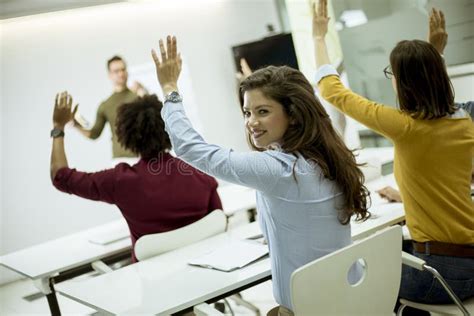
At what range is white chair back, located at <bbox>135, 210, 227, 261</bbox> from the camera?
229 cm

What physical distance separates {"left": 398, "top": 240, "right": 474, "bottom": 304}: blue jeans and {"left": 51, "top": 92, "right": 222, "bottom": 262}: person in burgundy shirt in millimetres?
1016

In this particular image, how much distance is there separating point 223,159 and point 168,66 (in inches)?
15.5

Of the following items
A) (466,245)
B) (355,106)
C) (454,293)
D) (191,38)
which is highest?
(191,38)

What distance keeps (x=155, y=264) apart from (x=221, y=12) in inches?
152

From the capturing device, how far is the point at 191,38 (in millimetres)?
5449

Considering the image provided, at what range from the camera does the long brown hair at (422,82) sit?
1.97 meters

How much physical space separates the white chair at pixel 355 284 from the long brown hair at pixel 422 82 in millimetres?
564

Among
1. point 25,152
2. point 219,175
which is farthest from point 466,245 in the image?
point 25,152

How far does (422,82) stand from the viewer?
1.99m

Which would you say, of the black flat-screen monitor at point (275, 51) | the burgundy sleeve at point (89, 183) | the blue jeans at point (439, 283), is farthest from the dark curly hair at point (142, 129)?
the black flat-screen monitor at point (275, 51)

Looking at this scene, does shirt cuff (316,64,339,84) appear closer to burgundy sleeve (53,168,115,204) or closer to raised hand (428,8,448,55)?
raised hand (428,8,448,55)

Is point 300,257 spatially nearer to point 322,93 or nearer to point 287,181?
point 287,181

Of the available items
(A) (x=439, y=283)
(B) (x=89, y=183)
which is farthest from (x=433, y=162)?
(B) (x=89, y=183)

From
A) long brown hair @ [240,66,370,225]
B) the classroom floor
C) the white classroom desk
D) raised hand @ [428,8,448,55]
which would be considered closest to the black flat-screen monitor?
the classroom floor
